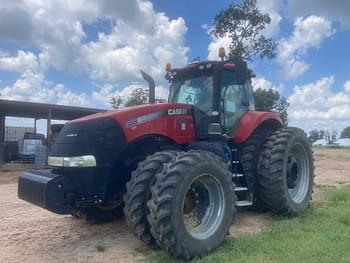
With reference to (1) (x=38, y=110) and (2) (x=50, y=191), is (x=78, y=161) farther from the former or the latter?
(1) (x=38, y=110)

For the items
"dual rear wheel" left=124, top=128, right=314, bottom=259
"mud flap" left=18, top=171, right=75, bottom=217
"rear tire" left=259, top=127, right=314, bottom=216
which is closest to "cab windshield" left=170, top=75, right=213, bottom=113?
"rear tire" left=259, top=127, right=314, bottom=216

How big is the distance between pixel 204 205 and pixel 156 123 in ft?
4.26

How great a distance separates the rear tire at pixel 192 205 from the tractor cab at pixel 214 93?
1250 mm

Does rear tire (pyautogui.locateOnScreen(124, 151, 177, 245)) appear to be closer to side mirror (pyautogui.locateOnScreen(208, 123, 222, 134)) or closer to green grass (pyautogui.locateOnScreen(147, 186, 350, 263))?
green grass (pyautogui.locateOnScreen(147, 186, 350, 263))

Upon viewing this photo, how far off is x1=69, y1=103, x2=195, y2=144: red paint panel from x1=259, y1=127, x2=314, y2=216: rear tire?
134cm

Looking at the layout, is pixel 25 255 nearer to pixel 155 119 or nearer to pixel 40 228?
pixel 40 228

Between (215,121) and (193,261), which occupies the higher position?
(215,121)

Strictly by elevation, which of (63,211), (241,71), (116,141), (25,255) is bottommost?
(25,255)

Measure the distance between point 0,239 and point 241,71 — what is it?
4338 mm

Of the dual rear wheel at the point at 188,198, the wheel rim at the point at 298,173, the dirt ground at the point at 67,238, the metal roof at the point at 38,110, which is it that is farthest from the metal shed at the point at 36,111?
the dual rear wheel at the point at 188,198

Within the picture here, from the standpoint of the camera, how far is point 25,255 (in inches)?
195

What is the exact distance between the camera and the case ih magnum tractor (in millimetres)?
4660

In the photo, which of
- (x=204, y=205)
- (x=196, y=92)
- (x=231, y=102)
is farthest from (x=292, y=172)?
(x=204, y=205)

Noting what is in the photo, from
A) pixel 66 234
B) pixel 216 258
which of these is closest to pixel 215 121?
pixel 216 258
